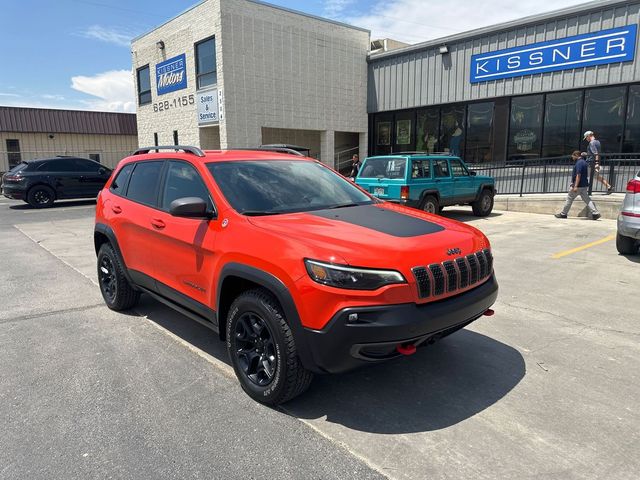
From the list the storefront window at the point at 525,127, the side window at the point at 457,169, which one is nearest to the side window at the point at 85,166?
the side window at the point at 457,169

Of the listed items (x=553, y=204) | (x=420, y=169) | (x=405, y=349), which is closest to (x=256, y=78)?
(x=420, y=169)

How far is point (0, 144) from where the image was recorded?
1102 inches

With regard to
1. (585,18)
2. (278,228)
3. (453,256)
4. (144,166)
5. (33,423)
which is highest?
(585,18)

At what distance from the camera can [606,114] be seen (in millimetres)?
14062

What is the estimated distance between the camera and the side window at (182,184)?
3.81 meters

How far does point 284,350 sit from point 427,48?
58.0 feet

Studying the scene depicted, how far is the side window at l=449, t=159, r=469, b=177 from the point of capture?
1198 centimetres

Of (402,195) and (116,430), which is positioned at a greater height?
(402,195)

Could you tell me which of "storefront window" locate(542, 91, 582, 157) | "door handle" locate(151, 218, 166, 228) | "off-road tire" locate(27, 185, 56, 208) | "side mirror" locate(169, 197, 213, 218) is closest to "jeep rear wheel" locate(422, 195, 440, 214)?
"storefront window" locate(542, 91, 582, 157)

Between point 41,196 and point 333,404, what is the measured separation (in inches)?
668

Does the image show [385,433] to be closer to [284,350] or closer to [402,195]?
[284,350]

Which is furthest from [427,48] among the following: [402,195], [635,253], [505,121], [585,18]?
[635,253]

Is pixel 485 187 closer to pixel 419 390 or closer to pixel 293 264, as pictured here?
pixel 419 390

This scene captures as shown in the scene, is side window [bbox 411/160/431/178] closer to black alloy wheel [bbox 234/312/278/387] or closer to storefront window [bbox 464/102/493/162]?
storefront window [bbox 464/102/493/162]
